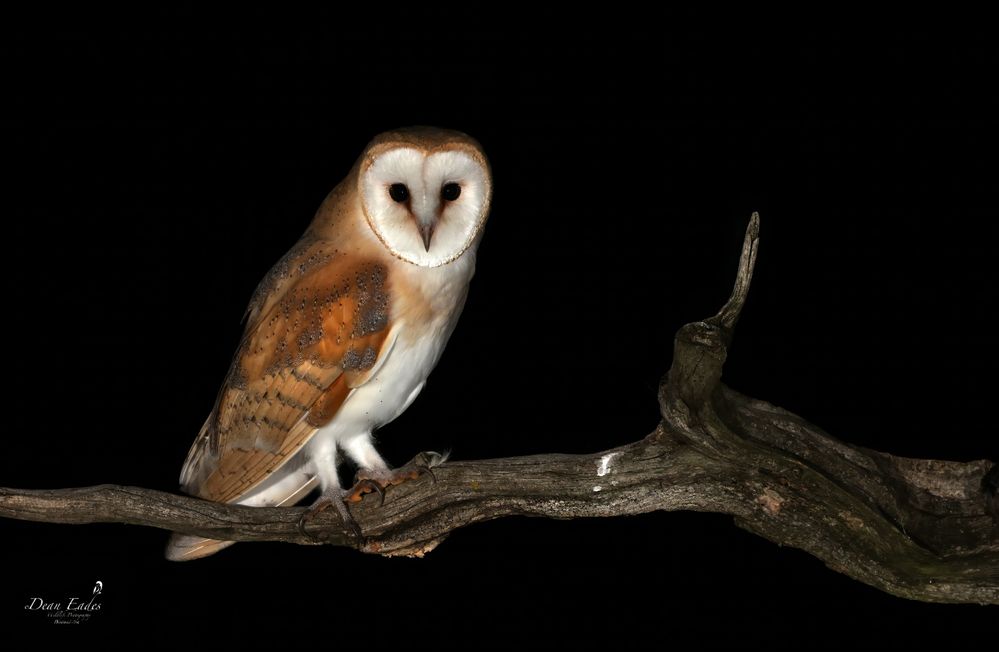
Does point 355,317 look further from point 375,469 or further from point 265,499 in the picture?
point 265,499

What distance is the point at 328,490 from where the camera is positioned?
3205 mm

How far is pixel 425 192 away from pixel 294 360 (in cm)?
63

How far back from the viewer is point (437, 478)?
10.4 ft

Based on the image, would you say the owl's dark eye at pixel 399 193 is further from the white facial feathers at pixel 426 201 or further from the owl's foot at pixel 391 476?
the owl's foot at pixel 391 476

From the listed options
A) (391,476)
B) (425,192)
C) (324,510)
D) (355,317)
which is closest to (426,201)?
(425,192)

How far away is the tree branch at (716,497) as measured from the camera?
298cm

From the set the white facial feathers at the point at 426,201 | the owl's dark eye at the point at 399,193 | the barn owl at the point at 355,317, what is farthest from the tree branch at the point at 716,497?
the owl's dark eye at the point at 399,193

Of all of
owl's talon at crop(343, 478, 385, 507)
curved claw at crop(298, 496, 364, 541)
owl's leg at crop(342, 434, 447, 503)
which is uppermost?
owl's leg at crop(342, 434, 447, 503)

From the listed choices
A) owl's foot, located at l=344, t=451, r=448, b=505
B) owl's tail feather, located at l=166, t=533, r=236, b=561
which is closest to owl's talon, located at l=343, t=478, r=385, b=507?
owl's foot, located at l=344, t=451, r=448, b=505

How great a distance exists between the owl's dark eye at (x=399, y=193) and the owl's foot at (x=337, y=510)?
2.86 ft

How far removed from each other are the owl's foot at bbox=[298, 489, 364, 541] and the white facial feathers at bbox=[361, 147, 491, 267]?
28.3 inches

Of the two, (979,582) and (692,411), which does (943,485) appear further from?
(692,411)

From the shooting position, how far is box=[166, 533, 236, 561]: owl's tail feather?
336 centimetres

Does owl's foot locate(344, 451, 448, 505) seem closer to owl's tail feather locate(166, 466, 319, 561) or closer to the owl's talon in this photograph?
the owl's talon
